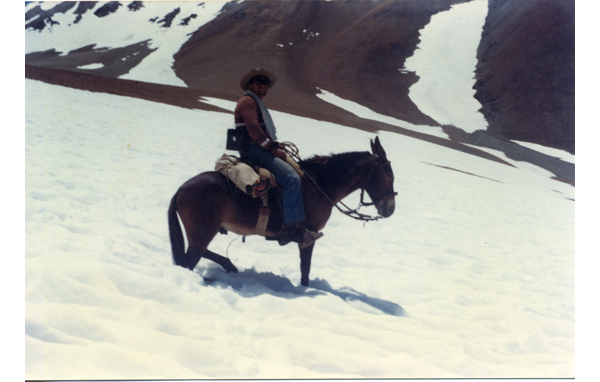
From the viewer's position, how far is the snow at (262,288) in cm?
323

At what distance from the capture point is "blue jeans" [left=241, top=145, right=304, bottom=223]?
4070 mm

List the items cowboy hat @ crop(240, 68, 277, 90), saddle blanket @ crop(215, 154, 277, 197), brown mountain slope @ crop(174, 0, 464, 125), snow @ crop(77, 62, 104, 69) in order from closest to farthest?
saddle blanket @ crop(215, 154, 277, 197), cowboy hat @ crop(240, 68, 277, 90), brown mountain slope @ crop(174, 0, 464, 125), snow @ crop(77, 62, 104, 69)

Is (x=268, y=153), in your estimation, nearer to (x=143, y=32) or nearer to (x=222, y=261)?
(x=222, y=261)

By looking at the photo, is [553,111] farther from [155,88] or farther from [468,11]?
[155,88]

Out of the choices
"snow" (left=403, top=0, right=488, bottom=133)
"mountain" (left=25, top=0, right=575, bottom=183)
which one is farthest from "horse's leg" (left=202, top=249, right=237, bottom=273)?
"snow" (left=403, top=0, right=488, bottom=133)

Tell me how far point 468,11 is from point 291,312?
4051 centimetres

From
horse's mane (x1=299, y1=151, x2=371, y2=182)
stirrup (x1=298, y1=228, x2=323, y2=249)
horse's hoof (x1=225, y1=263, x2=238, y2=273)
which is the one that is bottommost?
horse's hoof (x1=225, y1=263, x2=238, y2=273)

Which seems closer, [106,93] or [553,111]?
[106,93]

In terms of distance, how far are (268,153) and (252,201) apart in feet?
1.77

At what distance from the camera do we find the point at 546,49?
24859 millimetres

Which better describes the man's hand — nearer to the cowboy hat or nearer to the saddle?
the saddle

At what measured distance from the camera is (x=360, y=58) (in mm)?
30016

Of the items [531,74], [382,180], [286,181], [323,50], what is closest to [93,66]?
[323,50]

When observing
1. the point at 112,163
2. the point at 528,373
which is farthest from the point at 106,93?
the point at 528,373
